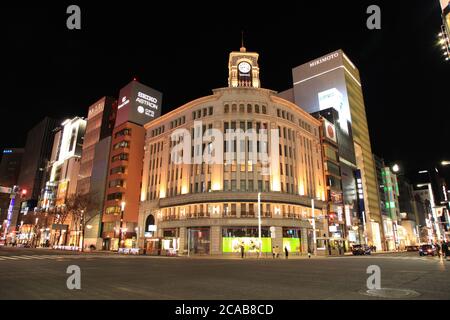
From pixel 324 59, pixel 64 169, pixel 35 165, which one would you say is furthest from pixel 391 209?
pixel 35 165

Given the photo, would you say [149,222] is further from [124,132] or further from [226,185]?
[124,132]

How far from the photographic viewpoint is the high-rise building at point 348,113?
86.4 m

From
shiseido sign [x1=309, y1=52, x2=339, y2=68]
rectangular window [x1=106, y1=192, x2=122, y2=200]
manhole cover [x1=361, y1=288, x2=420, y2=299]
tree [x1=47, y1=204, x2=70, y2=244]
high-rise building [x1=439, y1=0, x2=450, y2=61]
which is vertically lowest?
manhole cover [x1=361, y1=288, x2=420, y2=299]

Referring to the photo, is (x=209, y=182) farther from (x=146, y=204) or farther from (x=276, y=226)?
(x=146, y=204)

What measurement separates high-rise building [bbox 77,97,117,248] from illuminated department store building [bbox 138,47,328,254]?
20295mm

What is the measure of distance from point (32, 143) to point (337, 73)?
16055cm

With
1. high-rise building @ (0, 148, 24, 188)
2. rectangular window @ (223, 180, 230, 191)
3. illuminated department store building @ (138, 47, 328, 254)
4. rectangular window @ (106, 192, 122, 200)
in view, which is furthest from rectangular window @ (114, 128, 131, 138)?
high-rise building @ (0, 148, 24, 188)

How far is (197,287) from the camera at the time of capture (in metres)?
11.2

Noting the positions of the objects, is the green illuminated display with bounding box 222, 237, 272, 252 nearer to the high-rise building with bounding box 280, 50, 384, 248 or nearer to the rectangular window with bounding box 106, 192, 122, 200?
the rectangular window with bounding box 106, 192, 122, 200

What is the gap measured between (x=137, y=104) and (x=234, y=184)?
148ft

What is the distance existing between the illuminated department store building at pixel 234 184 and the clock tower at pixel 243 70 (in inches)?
499

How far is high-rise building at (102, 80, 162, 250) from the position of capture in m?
73.8

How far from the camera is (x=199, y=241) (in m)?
53.4
